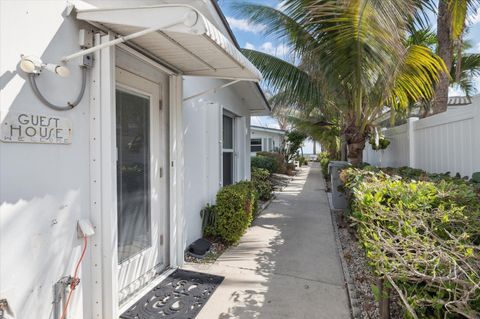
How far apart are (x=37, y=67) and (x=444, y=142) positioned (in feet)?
18.5

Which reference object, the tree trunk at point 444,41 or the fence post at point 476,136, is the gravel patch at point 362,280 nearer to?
the fence post at point 476,136

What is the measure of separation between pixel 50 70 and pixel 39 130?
483 mm

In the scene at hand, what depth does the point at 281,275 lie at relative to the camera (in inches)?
163

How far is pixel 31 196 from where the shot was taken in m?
2.15

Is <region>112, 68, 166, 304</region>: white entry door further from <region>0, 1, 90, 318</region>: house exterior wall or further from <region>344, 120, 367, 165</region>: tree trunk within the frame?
<region>344, 120, 367, 165</region>: tree trunk

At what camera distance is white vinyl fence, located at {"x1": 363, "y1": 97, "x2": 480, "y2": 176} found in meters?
3.92

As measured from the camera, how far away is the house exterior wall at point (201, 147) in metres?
4.97

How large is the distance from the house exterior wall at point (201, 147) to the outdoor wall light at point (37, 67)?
2620 millimetres

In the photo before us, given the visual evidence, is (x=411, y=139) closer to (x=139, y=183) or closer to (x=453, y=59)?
(x=453, y=59)

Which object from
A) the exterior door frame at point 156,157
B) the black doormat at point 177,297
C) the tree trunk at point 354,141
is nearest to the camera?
the black doormat at point 177,297

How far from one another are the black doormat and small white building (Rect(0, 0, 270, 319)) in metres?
0.15

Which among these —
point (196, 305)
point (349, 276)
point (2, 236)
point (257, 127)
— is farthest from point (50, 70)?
point (257, 127)

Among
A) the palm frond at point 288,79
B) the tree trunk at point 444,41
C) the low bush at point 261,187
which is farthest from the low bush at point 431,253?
the low bush at point 261,187

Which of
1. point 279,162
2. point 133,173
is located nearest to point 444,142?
point 133,173
